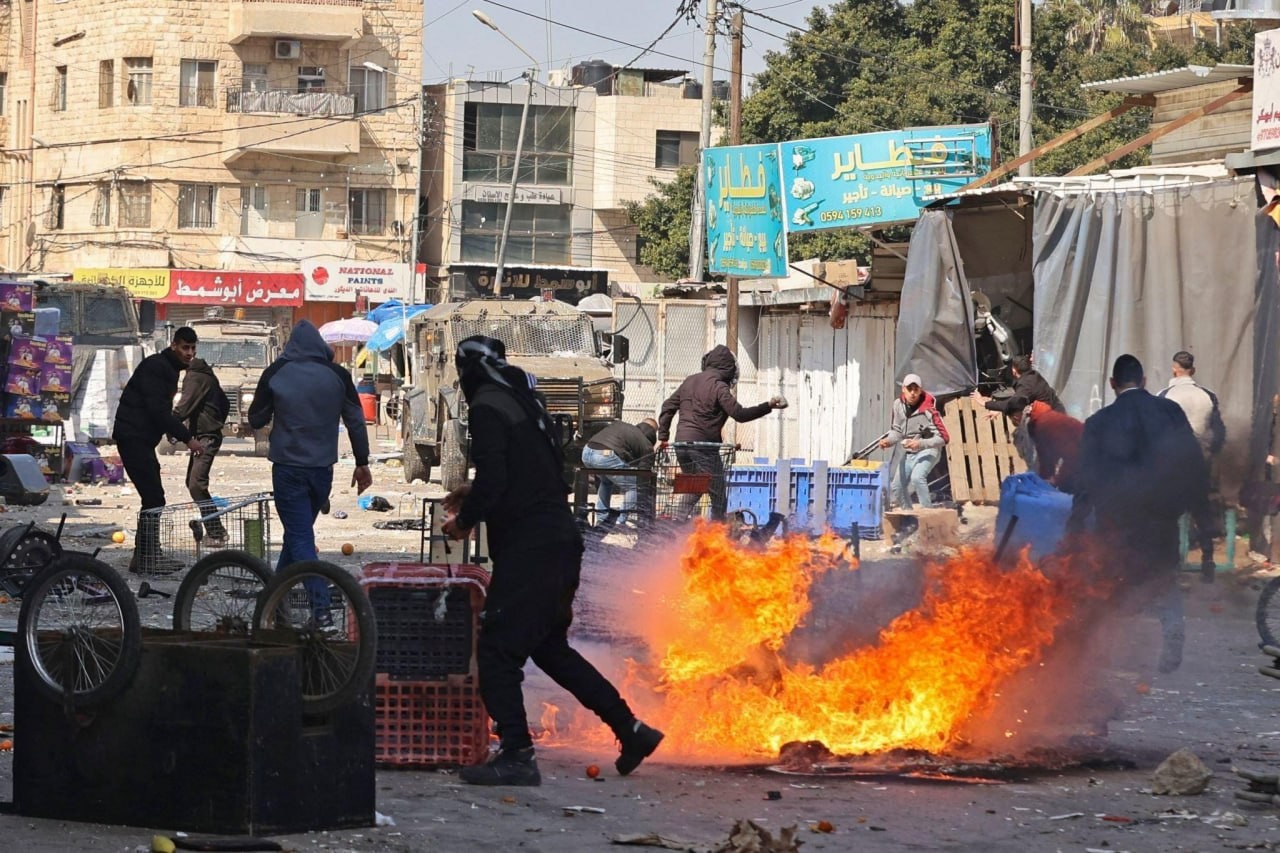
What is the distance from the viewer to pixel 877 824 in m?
6.70

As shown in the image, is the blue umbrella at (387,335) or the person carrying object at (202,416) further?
the blue umbrella at (387,335)

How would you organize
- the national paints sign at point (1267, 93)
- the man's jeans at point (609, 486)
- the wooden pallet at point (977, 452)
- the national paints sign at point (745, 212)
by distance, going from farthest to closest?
the national paints sign at point (745, 212)
the wooden pallet at point (977, 452)
the national paints sign at point (1267, 93)
the man's jeans at point (609, 486)

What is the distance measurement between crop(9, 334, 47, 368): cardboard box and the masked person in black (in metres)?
15.5

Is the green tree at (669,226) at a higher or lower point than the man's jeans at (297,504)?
higher

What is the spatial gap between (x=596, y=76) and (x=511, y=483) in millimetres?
60957

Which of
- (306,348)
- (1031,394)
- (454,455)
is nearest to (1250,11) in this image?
(1031,394)

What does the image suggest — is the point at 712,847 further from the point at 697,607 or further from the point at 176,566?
the point at 176,566

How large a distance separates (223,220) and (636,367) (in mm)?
33420

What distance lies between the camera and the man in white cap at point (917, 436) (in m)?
19.0

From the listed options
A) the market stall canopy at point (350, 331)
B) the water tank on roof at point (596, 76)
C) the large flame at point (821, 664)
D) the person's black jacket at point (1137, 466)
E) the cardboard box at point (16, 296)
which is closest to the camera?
the large flame at point (821, 664)

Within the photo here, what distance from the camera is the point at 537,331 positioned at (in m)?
27.2

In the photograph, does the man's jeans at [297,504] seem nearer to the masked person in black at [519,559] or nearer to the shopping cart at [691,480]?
the shopping cart at [691,480]

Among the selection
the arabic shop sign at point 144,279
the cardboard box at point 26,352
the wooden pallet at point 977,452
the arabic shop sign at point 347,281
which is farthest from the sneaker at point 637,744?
the arabic shop sign at point 347,281

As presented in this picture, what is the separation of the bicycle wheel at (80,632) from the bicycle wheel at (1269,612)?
783 centimetres
